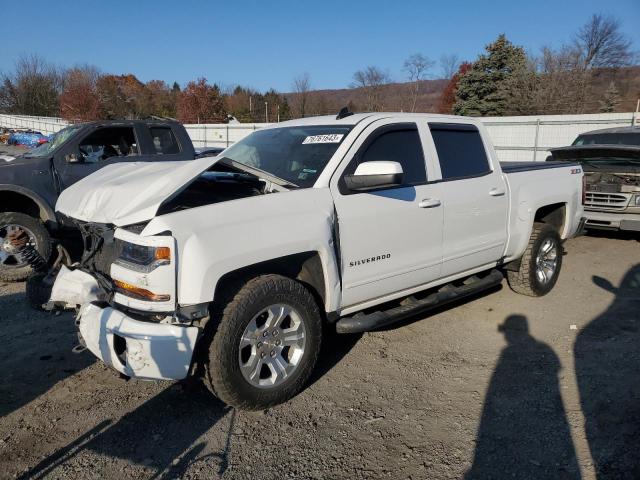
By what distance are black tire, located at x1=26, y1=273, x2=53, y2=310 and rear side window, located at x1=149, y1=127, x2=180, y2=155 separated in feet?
12.1

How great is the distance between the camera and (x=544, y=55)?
38500 mm

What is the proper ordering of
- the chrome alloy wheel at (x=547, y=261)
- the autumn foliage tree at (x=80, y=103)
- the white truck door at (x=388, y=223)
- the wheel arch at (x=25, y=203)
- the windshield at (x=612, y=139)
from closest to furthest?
the white truck door at (x=388, y=223) → the chrome alloy wheel at (x=547, y=261) → the wheel arch at (x=25, y=203) → the windshield at (x=612, y=139) → the autumn foliage tree at (x=80, y=103)

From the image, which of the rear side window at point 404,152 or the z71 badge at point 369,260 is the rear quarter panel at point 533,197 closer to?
the rear side window at point 404,152

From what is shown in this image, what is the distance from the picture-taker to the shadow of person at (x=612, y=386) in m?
2.81

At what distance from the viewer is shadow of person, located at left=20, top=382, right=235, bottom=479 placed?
275cm

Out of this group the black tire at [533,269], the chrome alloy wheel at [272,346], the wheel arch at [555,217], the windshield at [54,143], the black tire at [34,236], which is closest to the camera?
the chrome alloy wheel at [272,346]

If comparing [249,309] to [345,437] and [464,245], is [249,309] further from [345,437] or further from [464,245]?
[464,245]

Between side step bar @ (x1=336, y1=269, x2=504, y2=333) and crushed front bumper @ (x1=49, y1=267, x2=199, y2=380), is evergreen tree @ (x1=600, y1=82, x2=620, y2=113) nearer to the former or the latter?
side step bar @ (x1=336, y1=269, x2=504, y2=333)

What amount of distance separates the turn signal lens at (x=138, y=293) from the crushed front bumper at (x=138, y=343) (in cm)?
13

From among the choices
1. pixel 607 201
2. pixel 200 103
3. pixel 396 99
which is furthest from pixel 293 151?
pixel 200 103

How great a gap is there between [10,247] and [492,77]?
39690 millimetres

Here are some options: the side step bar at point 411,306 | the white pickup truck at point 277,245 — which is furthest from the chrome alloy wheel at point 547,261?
the white pickup truck at point 277,245

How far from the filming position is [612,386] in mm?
3623

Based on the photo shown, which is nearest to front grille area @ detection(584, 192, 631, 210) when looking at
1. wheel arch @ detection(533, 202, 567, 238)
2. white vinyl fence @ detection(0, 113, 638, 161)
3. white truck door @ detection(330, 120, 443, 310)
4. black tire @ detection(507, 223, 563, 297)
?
wheel arch @ detection(533, 202, 567, 238)
